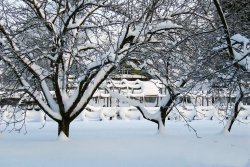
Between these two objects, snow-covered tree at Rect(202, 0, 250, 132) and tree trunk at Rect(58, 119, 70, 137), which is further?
tree trunk at Rect(58, 119, 70, 137)

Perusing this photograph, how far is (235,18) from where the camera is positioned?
9.84 meters

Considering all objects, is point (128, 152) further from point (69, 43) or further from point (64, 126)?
point (69, 43)

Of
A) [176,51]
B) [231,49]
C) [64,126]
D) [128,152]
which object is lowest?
[128,152]

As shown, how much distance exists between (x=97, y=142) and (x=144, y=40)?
9.76 feet

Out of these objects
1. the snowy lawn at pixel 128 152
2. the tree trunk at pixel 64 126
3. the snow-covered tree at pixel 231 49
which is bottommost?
the snowy lawn at pixel 128 152

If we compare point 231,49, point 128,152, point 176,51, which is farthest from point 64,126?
point 231,49

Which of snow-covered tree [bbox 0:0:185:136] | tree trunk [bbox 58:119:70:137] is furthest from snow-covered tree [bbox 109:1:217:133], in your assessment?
tree trunk [bbox 58:119:70:137]

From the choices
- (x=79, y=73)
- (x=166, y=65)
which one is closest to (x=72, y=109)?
(x=79, y=73)

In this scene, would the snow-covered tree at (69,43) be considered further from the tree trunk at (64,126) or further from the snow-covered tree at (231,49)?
the snow-covered tree at (231,49)

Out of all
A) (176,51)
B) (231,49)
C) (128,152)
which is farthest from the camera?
(176,51)

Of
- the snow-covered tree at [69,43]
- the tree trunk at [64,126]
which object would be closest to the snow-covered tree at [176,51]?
the snow-covered tree at [69,43]

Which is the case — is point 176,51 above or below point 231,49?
above

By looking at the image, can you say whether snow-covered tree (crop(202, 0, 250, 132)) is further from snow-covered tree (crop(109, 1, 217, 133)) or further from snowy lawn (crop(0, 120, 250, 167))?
snowy lawn (crop(0, 120, 250, 167))

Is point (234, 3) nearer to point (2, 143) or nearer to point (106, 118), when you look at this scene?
point (2, 143)
